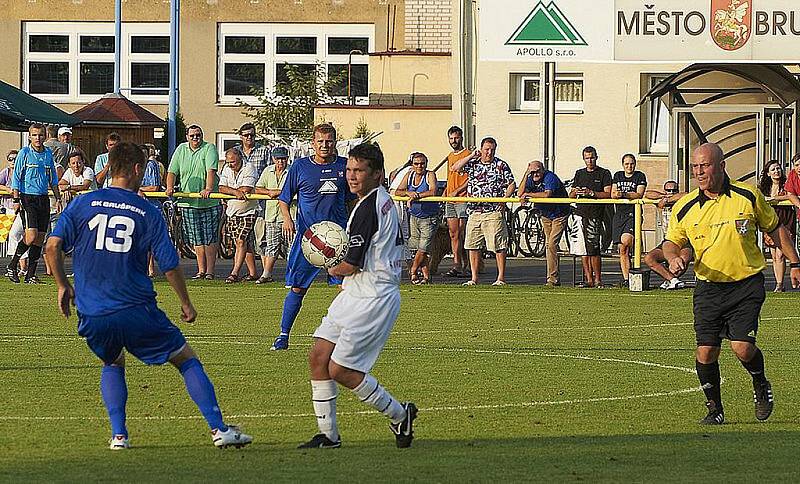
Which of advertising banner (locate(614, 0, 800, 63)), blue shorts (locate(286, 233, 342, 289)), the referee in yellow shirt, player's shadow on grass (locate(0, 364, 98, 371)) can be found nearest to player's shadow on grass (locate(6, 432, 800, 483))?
the referee in yellow shirt

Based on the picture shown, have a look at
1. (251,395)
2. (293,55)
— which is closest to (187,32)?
(293,55)

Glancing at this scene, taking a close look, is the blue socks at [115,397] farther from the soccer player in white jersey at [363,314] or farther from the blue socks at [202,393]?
the soccer player in white jersey at [363,314]

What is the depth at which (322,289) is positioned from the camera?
72.5 ft

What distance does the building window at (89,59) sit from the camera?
51625mm

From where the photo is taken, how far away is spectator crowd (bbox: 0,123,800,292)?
22312mm

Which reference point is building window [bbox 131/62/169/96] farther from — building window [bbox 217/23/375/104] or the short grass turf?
the short grass turf

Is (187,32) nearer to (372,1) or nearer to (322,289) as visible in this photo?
(372,1)

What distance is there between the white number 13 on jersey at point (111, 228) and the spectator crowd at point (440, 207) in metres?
13.5

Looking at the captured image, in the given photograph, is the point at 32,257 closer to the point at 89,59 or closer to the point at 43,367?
the point at 43,367

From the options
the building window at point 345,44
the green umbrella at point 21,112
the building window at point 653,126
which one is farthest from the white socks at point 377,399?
the building window at point 345,44

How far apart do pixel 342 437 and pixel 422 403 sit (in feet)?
5.19

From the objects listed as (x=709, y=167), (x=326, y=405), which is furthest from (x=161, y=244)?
(x=709, y=167)

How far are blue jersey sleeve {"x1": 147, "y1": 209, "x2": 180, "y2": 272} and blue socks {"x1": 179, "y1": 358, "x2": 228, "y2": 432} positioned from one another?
1.83ft

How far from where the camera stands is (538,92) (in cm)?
3256
